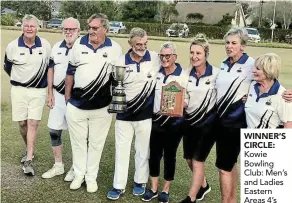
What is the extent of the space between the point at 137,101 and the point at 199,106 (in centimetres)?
69

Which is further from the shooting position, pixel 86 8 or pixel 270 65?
pixel 86 8

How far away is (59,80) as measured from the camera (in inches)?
212

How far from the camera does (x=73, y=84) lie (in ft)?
16.5

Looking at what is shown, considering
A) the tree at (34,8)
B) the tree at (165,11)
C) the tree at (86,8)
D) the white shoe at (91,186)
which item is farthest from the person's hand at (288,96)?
the tree at (34,8)

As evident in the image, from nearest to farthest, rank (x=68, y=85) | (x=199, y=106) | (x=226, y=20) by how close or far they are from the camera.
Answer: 1. (x=199, y=106)
2. (x=68, y=85)
3. (x=226, y=20)

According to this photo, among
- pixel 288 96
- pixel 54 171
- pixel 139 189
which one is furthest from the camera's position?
pixel 54 171

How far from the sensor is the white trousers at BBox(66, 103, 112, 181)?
198 inches

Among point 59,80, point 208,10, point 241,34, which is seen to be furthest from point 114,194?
point 208,10

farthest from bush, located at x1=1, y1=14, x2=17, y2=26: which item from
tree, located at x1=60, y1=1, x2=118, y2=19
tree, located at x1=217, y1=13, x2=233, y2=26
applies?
tree, located at x1=217, y1=13, x2=233, y2=26

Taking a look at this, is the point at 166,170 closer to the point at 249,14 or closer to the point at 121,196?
the point at 121,196

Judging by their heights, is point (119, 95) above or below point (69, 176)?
above

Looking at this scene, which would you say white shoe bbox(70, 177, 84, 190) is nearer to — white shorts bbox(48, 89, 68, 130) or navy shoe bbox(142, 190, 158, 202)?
white shorts bbox(48, 89, 68, 130)

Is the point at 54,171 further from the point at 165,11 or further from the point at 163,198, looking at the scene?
the point at 165,11

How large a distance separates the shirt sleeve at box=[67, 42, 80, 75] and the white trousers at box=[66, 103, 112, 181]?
40 centimetres
